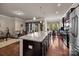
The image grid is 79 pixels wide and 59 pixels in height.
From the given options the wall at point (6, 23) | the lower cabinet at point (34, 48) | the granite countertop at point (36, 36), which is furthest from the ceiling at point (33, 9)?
the lower cabinet at point (34, 48)

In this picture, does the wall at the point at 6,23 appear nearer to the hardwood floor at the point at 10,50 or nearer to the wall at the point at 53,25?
the hardwood floor at the point at 10,50

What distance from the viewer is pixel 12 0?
1.46 meters

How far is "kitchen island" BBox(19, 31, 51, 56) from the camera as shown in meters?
1.52

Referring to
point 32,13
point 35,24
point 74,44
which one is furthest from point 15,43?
point 74,44

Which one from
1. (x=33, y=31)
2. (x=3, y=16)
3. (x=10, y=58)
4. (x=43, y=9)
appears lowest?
(x=10, y=58)

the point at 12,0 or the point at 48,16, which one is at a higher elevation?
the point at 12,0

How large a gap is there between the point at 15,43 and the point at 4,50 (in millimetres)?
198

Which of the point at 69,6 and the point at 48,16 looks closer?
the point at 69,6

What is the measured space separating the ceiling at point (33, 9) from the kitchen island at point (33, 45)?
0.34m

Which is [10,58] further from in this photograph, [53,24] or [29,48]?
[53,24]

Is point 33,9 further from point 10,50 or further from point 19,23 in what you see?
point 10,50

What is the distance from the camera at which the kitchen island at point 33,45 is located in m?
1.52

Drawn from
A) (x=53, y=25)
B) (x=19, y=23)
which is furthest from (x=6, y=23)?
(x=53, y=25)

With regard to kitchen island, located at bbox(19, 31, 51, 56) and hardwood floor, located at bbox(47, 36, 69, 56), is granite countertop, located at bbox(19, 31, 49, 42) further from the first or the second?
hardwood floor, located at bbox(47, 36, 69, 56)
